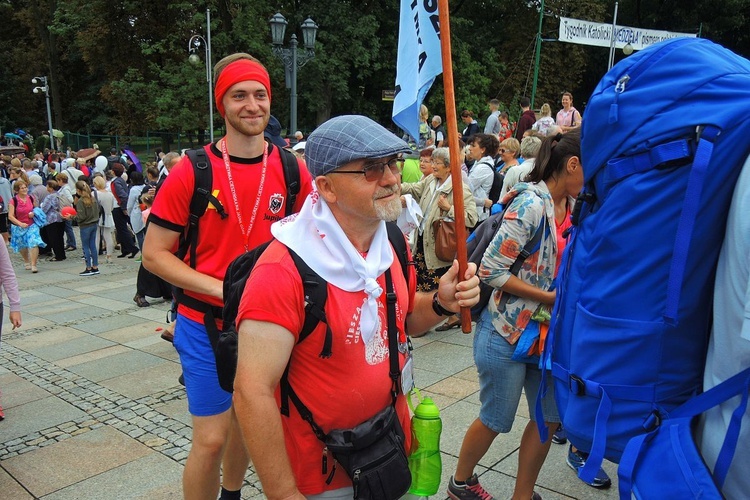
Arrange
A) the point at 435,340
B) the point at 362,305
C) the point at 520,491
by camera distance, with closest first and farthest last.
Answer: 1. the point at 362,305
2. the point at 520,491
3. the point at 435,340

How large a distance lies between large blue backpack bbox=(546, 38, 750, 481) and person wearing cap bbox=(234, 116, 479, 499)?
1.98 ft

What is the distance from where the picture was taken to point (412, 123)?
226 centimetres

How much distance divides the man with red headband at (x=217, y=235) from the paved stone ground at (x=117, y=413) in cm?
85

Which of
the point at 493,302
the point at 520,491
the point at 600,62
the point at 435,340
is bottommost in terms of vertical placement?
the point at 435,340

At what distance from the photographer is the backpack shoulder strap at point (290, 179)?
2.89 metres

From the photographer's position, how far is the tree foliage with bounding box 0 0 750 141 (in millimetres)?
26094

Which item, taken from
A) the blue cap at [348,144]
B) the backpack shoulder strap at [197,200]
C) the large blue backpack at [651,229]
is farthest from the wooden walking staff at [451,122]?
the backpack shoulder strap at [197,200]

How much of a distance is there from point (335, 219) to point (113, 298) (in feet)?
28.5

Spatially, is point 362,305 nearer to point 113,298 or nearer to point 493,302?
point 493,302

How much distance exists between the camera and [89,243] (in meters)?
12.0

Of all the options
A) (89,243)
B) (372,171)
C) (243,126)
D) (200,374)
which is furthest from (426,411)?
(89,243)

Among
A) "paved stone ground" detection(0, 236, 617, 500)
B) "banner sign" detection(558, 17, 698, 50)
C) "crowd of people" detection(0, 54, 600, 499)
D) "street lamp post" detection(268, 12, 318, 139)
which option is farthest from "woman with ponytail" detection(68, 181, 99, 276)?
"banner sign" detection(558, 17, 698, 50)

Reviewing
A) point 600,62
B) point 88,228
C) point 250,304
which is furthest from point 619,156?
point 600,62

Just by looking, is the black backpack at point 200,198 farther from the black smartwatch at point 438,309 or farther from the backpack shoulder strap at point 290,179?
the black smartwatch at point 438,309
